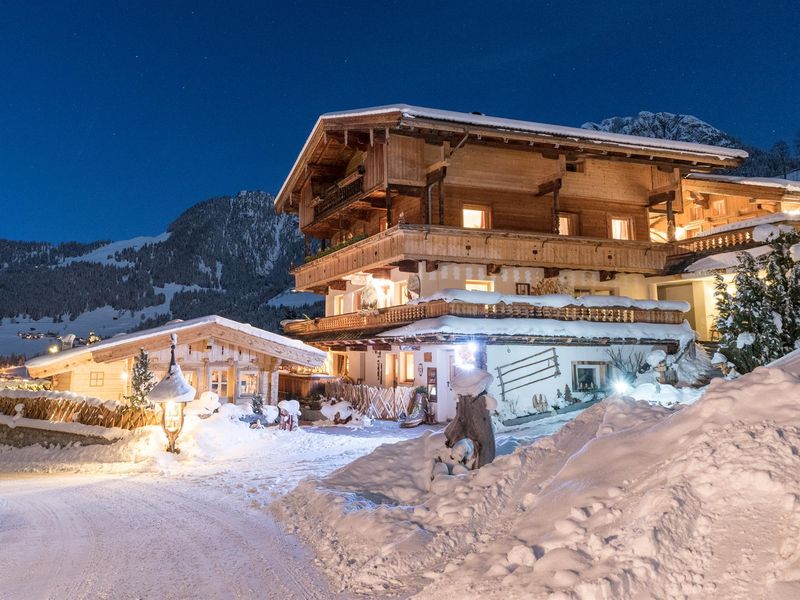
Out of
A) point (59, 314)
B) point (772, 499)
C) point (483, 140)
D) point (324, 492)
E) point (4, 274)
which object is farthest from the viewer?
point (4, 274)

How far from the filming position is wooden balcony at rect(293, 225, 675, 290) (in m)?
24.9

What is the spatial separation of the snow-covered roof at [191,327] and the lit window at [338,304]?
13.1 meters

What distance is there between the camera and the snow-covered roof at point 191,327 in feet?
66.2

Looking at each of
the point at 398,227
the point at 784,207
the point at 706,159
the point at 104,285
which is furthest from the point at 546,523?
the point at 104,285

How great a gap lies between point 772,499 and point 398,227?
21021 mm

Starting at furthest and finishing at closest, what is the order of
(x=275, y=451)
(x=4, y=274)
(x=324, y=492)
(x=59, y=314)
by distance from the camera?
1. (x=4, y=274)
2. (x=59, y=314)
3. (x=275, y=451)
4. (x=324, y=492)

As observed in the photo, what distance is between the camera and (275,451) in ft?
53.9

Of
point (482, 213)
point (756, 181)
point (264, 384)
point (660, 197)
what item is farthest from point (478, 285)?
point (756, 181)

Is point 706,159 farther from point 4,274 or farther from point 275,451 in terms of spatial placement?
point 4,274

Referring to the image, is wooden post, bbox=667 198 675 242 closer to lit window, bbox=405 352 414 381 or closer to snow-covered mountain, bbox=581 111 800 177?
lit window, bbox=405 352 414 381

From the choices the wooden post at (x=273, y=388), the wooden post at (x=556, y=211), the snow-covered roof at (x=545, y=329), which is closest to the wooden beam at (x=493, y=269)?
the wooden post at (x=556, y=211)

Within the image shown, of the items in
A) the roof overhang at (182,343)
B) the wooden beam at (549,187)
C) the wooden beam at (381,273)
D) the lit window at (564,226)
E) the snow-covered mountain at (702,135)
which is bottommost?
the roof overhang at (182,343)

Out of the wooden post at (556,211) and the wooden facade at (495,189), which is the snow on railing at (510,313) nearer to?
the wooden facade at (495,189)

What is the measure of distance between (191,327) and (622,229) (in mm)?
22242
